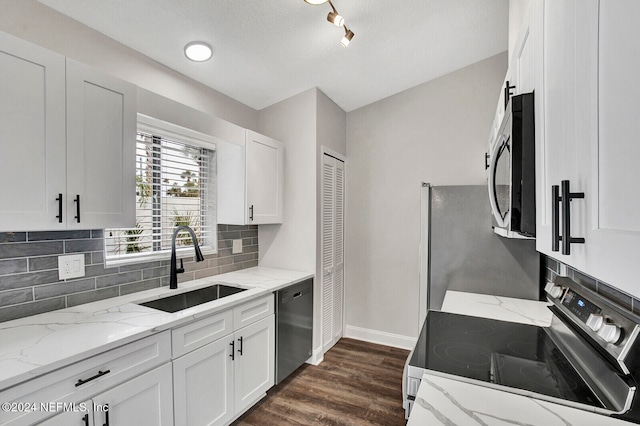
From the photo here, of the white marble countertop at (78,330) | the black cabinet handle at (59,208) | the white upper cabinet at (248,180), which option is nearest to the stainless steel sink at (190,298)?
the white marble countertop at (78,330)

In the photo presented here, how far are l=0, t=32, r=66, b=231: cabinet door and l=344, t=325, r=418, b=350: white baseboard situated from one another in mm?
2887

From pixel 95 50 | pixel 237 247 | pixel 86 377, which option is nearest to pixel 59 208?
pixel 86 377

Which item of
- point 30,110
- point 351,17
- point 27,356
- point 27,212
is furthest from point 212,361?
point 351,17

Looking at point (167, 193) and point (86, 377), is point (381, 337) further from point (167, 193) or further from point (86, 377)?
point (86, 377)

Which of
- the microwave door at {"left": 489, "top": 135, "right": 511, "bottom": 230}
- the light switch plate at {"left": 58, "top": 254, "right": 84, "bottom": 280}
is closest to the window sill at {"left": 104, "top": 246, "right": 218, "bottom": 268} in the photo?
the light switch plate at {"left": 58, "top": 254, "right": 84, "bottom": 280}

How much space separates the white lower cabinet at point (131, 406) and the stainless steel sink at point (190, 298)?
1.89ft

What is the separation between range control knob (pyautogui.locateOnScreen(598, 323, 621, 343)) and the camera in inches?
34.7

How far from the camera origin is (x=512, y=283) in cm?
214

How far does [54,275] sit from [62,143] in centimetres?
72

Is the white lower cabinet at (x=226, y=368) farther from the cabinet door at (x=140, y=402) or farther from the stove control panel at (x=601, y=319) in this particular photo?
the stove control panel at (x=601, y=319)

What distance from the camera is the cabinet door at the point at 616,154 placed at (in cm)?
40

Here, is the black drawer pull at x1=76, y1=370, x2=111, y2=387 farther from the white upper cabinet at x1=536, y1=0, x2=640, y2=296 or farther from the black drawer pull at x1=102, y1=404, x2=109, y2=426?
the white upper cabinet at x1=536, y1=0, x2=640, y2=296

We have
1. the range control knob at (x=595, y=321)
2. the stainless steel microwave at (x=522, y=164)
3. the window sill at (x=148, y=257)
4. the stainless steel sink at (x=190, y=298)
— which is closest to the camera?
the stainless steel microwave at (x=522, y=164)

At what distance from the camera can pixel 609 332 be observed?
0.91 meters
